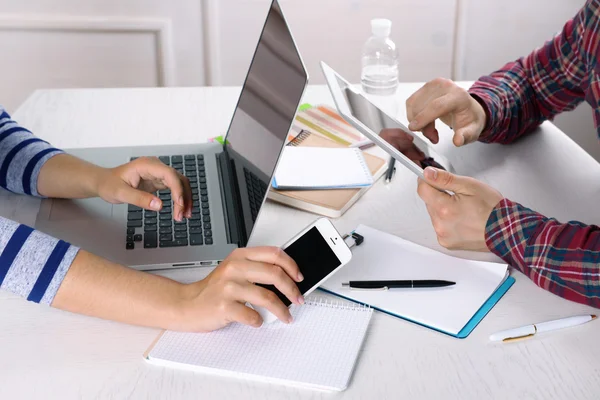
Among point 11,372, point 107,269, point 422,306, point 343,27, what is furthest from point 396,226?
point 343,27

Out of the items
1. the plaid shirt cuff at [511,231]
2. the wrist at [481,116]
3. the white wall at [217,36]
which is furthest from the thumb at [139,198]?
the white wall at [217,36]

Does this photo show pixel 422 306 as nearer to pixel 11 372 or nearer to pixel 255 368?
pixel 255 368

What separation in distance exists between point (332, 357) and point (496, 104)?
681mm

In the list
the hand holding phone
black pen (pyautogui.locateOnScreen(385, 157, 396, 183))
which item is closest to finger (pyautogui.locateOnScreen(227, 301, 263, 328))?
the hand holding phone

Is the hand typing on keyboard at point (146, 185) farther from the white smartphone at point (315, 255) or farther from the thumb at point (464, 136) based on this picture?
the thumb at point (464, 136)

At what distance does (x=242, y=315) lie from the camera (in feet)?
2.63

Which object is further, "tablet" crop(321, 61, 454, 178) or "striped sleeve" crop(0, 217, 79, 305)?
"tablet" crop(321, 61, 454, 178)

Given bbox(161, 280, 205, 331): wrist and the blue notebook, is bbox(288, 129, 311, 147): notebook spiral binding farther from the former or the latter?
bbox(161, 280, 205, 331): wrist

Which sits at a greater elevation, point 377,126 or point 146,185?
point 377,126

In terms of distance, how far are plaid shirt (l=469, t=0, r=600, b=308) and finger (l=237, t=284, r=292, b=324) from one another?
31 cm

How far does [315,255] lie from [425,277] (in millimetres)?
162

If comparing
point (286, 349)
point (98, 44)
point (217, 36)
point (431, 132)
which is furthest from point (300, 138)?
point (98, 44)

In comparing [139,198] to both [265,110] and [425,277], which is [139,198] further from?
[425,277]

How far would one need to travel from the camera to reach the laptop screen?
0.91 meters
